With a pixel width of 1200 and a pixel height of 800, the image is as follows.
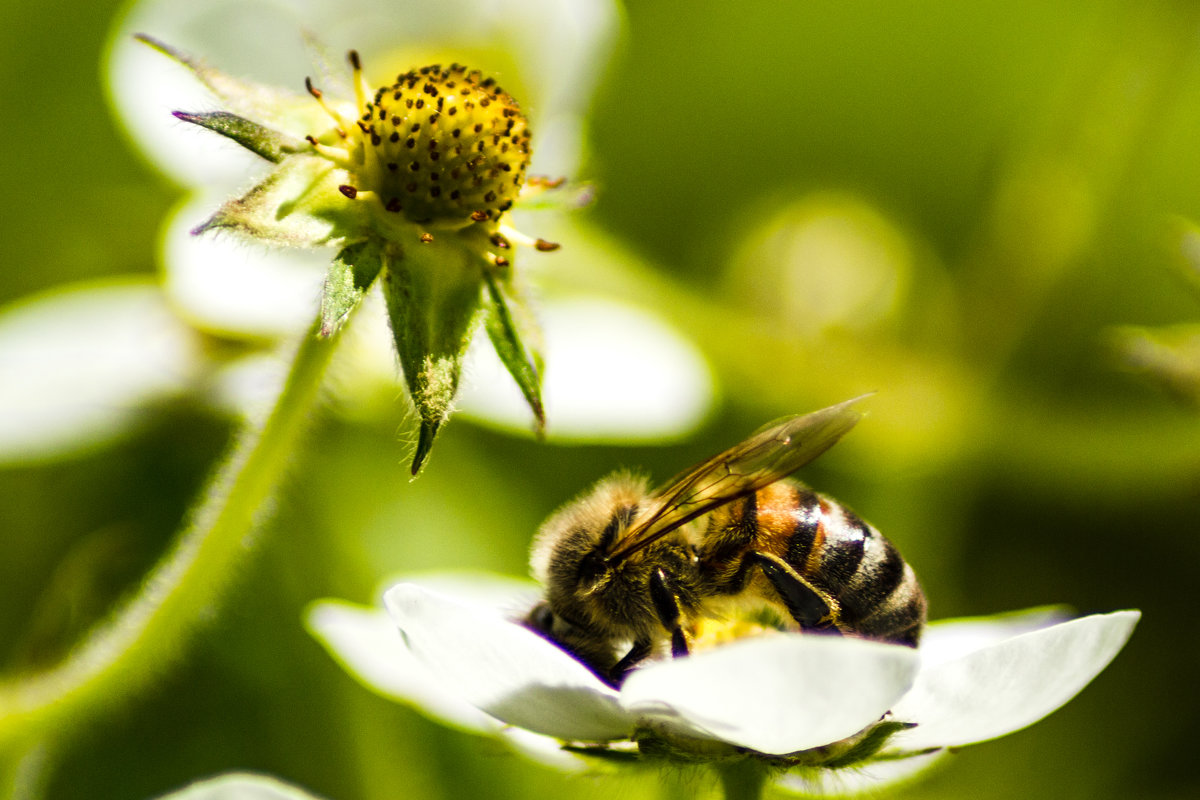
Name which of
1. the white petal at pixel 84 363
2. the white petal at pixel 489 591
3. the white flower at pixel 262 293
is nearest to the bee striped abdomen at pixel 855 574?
the white petal at pixel 489 591

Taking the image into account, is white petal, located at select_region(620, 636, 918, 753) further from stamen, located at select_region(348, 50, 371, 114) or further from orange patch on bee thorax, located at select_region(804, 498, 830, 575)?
stamen, located at select_region(348, 50, 371, 114)

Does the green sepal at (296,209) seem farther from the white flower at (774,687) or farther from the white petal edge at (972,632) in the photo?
the white petal edge at (972,632)

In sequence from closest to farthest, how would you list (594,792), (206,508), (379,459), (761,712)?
(761,712), (206,508), (594,792), (379,459)

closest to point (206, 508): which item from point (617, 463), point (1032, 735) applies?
point (617, 463)

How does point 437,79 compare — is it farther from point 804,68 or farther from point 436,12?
point 804,68

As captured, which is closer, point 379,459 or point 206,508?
point 206,508

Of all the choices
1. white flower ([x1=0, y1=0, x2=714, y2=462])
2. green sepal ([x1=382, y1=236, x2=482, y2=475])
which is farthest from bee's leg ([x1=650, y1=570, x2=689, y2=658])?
white flower ([x1=0, y1=0, x2=714, y2=462])
